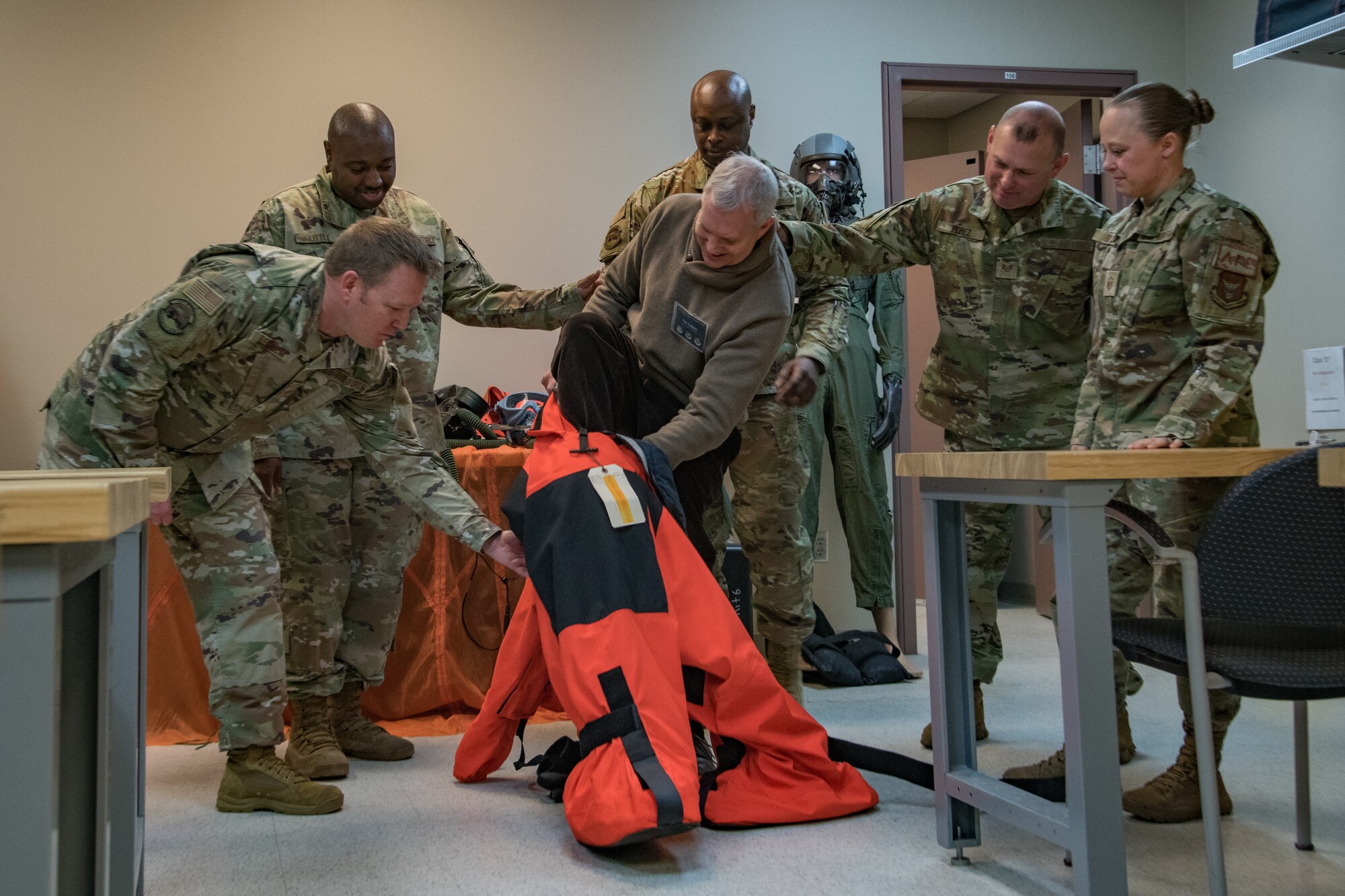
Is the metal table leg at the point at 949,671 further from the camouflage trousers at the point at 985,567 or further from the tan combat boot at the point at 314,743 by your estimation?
the tan combat boot at the point at 314,743

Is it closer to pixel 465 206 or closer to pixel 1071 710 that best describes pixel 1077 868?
pixel 1071 710

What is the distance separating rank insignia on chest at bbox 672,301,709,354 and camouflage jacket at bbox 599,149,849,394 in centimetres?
41

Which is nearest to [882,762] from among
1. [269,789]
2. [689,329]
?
[689,329]

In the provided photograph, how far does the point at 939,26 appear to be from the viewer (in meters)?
4.16

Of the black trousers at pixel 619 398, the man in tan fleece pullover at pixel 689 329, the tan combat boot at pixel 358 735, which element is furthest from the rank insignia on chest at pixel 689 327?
the tan combat boot at pixel 358 735

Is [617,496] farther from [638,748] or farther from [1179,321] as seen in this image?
[1179,321]

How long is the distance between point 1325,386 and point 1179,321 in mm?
1938

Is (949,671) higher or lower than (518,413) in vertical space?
lower

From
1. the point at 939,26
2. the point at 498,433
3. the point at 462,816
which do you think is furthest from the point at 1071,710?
the point at 939,26

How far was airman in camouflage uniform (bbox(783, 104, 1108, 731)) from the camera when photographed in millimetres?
2463

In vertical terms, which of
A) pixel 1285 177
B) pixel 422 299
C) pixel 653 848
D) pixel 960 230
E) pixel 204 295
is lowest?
pixel 653 848

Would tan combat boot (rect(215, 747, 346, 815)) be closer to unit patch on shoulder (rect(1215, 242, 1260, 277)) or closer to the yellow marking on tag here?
the yellow marking on tag

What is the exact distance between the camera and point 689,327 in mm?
2203

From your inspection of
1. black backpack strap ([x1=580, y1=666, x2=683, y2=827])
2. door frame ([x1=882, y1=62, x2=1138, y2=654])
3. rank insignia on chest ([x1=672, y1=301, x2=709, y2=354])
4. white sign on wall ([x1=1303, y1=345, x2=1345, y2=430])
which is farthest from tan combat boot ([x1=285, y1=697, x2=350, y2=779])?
white sign on wall ([x1=1303, y1=345, x2=1345, y2=430])
